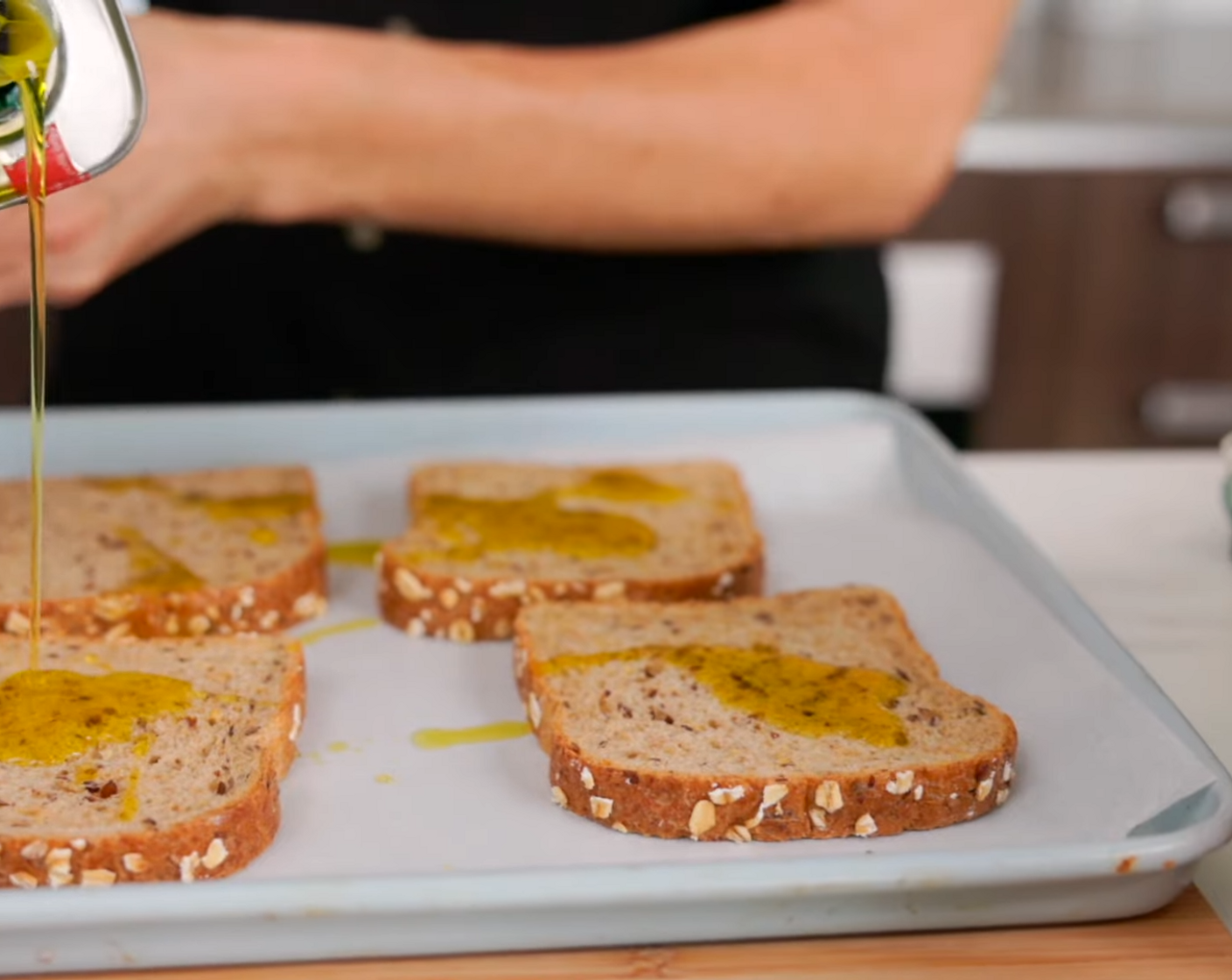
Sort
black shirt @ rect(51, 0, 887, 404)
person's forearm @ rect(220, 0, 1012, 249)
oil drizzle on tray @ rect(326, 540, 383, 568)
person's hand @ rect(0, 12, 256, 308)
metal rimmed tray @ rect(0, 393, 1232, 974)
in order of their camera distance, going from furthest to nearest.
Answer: black shirt @ rect(51, 0, 887, 404) < person's forearm @ rect(220, 0, 1012, 249) < oil drizzle on tray @ rect(326, 540, 383, 568) < person's hand @ rect(0, 12, 256, 308) < metal rimmed tray @ rect(0, 393, 1232, 974)

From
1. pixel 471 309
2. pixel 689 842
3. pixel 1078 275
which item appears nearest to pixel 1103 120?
pixel 1078 275

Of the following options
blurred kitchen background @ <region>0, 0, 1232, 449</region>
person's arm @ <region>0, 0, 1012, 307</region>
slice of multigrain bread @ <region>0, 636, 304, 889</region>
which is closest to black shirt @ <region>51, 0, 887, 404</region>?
person's arm @ <region>0, 0, 1012, 307</region>

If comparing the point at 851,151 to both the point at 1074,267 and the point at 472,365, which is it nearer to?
the point at 472,365

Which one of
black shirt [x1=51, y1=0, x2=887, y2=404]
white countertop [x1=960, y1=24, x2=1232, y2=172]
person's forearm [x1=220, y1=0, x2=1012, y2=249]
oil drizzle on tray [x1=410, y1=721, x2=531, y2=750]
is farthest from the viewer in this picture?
white countertop [x1=960, y1=24, x2=1232, y2=172]

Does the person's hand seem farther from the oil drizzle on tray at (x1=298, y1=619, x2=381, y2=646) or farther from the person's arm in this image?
the oil drizzle on tray at (x1=298, y1=619, x2=381, y2=646)

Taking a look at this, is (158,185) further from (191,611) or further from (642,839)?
(642,839)

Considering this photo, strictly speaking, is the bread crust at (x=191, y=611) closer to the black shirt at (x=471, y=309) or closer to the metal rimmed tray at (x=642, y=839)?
the metal rimmed tray at (x=642, y=839)
